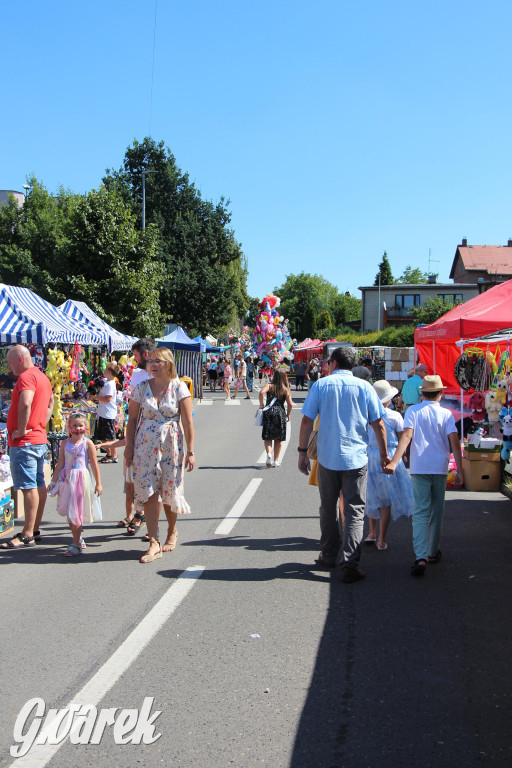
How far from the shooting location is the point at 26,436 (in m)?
6.85

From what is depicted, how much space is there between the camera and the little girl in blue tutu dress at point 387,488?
6.57m

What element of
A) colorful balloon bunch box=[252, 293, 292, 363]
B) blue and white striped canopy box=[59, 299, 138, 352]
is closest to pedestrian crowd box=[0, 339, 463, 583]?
blue and white striped canopy box=[59, 299, 138, 352]

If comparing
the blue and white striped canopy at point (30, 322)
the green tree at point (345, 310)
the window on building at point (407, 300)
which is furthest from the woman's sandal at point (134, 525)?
the green tree at point (345, 310)

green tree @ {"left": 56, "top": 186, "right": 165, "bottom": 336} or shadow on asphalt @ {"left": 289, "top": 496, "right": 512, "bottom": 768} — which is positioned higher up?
green tree @ {"left": 56, "top": 186, "right": 165, "bottom": 336}

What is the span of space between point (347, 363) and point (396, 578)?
1819 millimetres

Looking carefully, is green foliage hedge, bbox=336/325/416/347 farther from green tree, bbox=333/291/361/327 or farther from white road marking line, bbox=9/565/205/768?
green tree, bbox=333/291/361/327

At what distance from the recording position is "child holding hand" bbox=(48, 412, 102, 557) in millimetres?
6422

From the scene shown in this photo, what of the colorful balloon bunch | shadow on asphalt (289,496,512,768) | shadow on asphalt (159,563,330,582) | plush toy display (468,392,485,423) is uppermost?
the colorful balloon bunch

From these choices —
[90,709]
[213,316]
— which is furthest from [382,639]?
[213,316]

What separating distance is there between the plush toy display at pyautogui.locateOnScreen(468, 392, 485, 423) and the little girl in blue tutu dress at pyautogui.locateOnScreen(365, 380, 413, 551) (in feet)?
15.1

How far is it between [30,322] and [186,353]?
66.5ft

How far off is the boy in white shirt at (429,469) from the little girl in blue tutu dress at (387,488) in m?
0.42

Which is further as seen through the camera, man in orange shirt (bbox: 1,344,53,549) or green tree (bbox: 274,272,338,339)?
green tree (bbox: 274,272,338,339)

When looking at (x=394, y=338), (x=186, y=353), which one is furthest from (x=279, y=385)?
(x=394, y=338)
